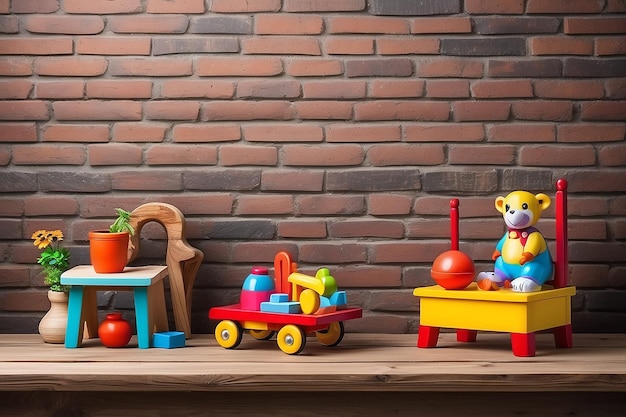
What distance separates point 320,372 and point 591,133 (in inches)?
45.9

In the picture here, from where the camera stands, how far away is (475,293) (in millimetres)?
2348

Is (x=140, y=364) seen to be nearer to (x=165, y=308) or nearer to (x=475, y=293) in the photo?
(x=165, y=308)

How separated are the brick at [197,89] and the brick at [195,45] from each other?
0.09 meters

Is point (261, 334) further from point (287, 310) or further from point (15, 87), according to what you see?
point (15, 87)

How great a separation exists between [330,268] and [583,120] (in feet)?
2.89

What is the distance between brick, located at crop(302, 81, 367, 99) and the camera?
8.95 ft

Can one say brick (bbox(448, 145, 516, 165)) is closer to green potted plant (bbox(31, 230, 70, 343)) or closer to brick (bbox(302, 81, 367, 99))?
brick (bbox(302, 81, 367, 99))

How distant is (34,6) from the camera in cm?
274

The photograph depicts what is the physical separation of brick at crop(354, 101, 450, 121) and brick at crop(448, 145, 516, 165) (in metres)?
0.11

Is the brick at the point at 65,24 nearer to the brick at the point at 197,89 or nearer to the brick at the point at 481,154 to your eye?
the brick at the point at 197,89

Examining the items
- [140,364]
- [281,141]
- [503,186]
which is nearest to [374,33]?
[281,141]

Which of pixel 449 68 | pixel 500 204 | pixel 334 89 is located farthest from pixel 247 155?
pixel 500 204

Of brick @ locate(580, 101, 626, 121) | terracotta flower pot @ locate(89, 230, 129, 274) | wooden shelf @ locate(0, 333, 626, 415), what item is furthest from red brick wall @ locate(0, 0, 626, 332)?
wooden shelf @ locate(0, 333, 626, 415)

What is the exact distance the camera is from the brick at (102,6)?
2.73 m
